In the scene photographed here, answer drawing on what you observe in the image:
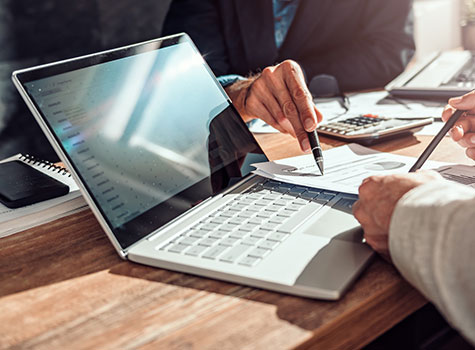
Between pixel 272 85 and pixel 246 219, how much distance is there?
1.30 ft

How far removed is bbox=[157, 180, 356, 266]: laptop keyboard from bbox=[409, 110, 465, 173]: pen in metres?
0.16

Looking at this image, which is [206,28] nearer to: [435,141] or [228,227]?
[435,141]

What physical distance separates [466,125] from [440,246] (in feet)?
1.56

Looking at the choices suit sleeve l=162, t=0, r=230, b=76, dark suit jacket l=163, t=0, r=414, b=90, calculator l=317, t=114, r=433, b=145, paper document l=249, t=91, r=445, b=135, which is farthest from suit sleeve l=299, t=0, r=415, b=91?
calculator l=317, t=114, r=433, b=145

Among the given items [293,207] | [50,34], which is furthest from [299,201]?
[50,34]

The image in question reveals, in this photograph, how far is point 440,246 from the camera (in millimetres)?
440

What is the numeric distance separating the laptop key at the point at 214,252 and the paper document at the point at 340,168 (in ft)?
0.66

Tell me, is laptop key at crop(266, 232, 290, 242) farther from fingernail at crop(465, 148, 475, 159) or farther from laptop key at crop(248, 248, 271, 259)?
fingernail at crop(465, 148, 475, 159)

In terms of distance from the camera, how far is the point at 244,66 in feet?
5.63

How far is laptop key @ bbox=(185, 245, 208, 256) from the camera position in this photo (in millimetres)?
527

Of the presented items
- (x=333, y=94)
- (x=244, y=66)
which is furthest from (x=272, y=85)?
(x=244, y=66)

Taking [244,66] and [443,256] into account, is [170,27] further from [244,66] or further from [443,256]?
[443,256]

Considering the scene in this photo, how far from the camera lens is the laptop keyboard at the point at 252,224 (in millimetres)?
A: 519

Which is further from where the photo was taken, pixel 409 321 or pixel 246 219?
pixel 409 321
